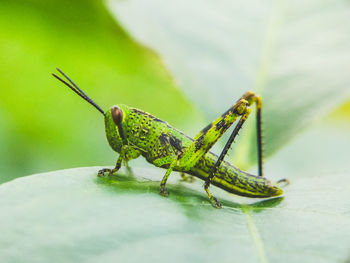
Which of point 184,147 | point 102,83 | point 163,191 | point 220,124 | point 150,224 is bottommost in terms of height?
point 150,224

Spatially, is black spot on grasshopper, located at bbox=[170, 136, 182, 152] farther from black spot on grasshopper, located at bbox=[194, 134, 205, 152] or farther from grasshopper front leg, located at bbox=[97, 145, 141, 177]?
grasshopper front leg, located at bbox=[97, 145, 141, 177]

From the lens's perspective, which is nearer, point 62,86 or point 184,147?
point 184,147

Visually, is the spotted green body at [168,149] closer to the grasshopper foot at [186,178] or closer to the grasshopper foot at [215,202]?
the grasshopper foot at [186,178]

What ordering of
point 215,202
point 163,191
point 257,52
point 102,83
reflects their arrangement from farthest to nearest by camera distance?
point 102,83
point 257,52
point 215,202
point 163,191

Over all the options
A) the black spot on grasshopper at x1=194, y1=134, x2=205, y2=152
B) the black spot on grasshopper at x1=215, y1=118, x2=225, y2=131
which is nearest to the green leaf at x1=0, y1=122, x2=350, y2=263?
the black spot on grasshopper at x1=194, y1=134, x2=205, y2=152

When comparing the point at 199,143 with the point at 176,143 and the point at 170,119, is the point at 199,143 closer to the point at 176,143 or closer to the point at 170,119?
the point at 176,143

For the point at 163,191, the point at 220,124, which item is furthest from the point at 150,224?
the point at 220,124
